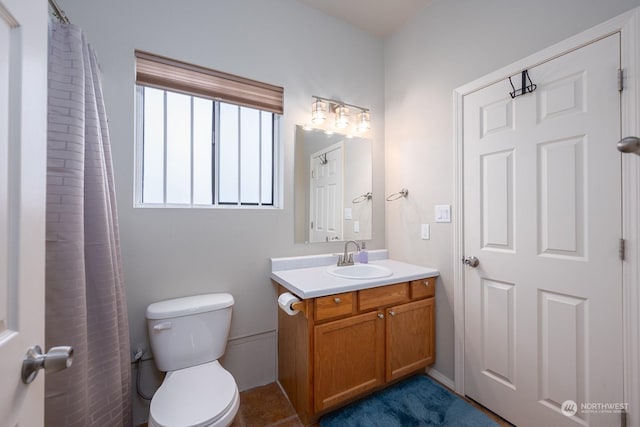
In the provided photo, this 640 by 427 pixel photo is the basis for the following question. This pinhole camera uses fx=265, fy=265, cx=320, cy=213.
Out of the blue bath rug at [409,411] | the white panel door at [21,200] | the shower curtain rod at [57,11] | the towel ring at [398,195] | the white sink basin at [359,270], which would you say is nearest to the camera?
the white panel door at [21,200]

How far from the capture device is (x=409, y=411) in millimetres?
1610

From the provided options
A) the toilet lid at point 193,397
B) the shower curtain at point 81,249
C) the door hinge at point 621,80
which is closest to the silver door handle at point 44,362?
the shower curtain at point 81,249

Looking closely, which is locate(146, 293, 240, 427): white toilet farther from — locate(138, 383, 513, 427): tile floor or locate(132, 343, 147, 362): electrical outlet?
locate(138, 383, 513, 427): tile floor

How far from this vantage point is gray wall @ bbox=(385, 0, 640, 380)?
55.9 inches

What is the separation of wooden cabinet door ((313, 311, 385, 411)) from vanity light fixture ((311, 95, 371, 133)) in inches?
56.5

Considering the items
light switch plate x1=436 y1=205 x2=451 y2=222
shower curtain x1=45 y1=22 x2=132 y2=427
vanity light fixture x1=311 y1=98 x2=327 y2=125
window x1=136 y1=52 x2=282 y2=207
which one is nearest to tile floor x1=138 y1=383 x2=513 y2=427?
shower curtain x1=45 y1=22 x2=132 y2=427

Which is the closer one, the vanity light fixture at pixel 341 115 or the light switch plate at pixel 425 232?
the light switch plate at pixel 425 232

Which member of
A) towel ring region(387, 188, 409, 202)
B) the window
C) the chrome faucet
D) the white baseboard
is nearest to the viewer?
the window

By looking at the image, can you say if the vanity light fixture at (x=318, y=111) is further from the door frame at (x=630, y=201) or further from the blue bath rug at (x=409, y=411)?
the blue bath rug at (x=409, y=411)

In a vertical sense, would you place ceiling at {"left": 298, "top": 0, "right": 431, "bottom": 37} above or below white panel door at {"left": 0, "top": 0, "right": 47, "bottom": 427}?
above

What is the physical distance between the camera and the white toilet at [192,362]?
3.65ft

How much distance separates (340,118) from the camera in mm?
2117

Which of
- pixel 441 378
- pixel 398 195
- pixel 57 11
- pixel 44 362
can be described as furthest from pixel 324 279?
pixel 57 11

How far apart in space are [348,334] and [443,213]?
3.47ft
